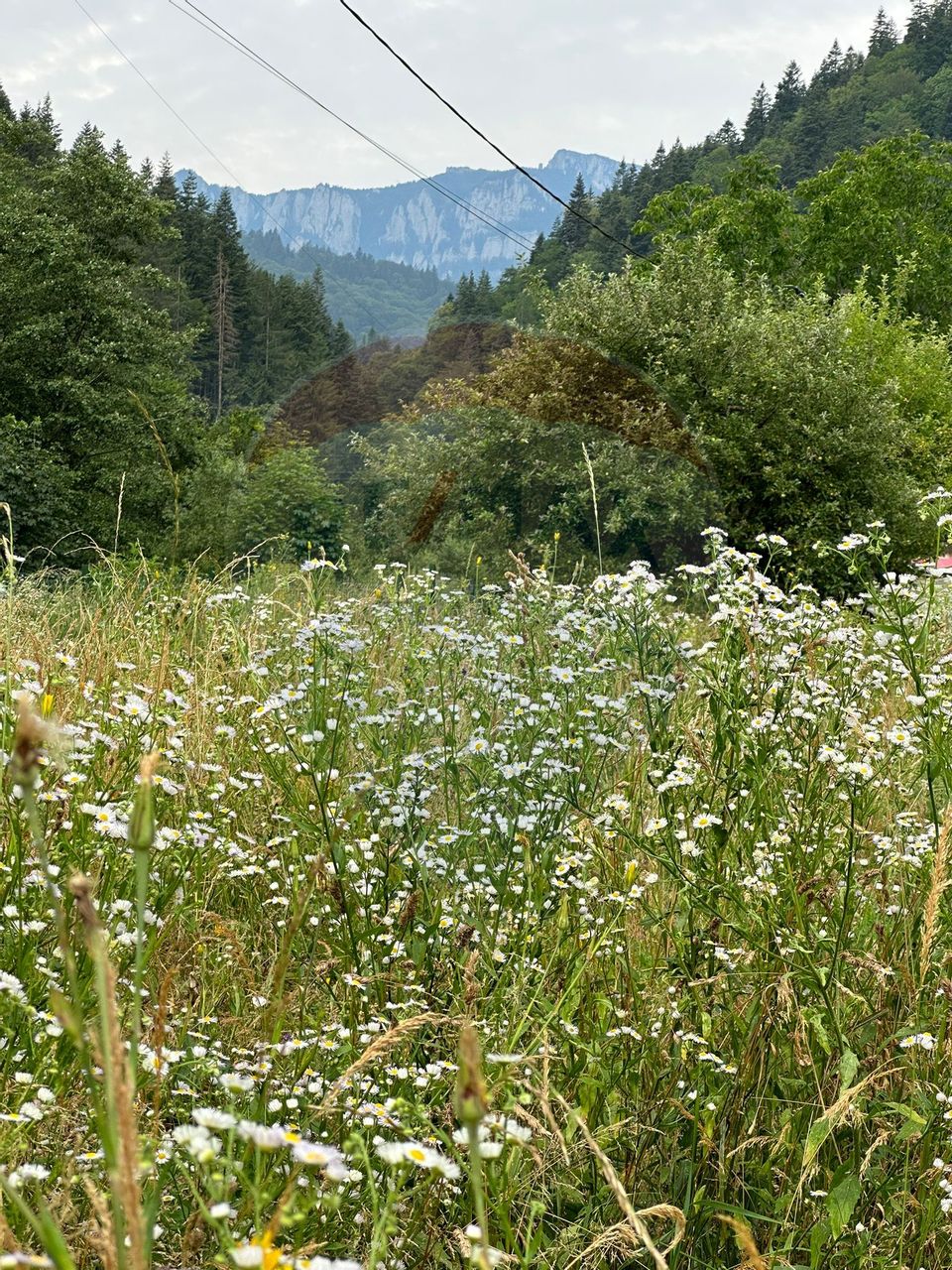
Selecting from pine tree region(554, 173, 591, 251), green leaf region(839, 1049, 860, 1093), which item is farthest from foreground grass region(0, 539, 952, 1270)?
pine tree region(554, 173, 591, 251)

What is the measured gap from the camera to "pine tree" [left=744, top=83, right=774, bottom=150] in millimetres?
74006

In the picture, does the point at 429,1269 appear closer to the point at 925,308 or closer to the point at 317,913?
the point at 317,913

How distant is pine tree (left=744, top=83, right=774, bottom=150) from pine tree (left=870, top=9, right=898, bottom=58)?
11.0 meters

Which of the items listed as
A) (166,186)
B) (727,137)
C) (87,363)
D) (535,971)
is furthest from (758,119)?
(535,971)

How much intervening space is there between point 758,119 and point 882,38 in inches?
791

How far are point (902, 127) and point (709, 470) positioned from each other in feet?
219

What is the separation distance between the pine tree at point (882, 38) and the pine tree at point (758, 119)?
36.2 feet

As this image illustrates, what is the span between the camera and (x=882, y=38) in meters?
86.9

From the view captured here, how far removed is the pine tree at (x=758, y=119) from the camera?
74.0 metres

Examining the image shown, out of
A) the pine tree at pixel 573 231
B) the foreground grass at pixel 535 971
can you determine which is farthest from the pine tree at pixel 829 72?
the foreground grass at pixel 535 971

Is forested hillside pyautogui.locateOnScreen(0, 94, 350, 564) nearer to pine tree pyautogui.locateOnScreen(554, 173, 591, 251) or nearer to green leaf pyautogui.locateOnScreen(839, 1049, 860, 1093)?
green leaf pyautogui.locateOnScreen(839, 1049, 860, 1093)

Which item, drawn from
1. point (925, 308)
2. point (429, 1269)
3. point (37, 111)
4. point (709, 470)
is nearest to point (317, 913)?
point (429, 1269)

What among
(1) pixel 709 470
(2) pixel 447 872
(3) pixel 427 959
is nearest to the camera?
(3) pixel 427 959

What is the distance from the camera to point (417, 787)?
8.15 feet
